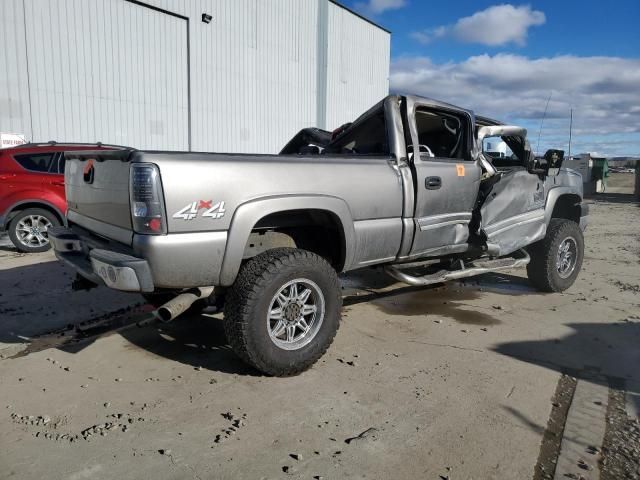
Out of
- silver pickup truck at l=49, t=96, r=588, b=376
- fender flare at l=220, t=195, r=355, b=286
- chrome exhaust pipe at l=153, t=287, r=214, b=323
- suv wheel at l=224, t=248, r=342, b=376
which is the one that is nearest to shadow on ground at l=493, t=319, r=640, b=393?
silver pickup truck at l=49, t=96, r=588, b=376

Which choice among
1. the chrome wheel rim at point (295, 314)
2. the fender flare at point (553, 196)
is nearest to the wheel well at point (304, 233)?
the chrome wheel rim at point (295, 314)

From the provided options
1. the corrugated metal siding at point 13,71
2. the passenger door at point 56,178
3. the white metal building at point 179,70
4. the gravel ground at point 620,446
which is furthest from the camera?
the white metal building at point 179,70

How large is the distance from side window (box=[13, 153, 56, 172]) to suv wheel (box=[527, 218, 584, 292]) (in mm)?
Result: 7115

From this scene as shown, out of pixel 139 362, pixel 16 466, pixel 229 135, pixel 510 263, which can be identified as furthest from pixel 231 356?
pixel 229 135

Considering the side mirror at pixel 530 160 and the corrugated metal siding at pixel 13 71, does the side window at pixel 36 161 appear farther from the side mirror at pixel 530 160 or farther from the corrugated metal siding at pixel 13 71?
the side mirror at pixel 530 160

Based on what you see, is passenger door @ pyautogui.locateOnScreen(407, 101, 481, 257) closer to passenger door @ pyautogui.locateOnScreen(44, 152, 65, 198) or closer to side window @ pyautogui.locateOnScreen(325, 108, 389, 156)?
side window @ pyautogui.locateOnScreen(325, 108, 389, 156)

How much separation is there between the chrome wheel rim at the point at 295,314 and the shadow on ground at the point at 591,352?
1576mm

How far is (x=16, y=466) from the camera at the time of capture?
2.47 metres

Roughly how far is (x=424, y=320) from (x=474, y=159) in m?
1.63

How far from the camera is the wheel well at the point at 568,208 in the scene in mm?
6340

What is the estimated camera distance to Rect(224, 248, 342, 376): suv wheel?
3309 mm

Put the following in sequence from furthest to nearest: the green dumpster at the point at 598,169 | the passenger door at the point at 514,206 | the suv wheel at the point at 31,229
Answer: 1. the green dumpster at the point at 598,169
2. the suv wheel at the point at 31,229
3. the passenger door at the point at 514,206

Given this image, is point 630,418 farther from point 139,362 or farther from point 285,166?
point 139,362

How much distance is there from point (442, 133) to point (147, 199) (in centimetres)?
344
